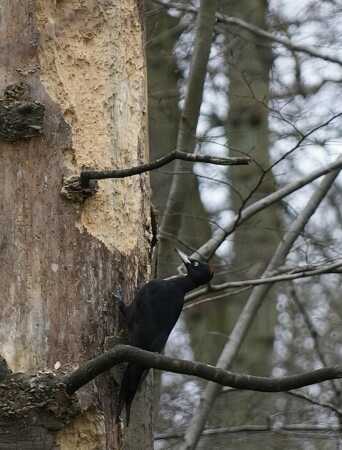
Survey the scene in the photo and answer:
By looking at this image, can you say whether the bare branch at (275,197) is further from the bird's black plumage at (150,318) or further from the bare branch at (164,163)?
the bare branch at (164,163)

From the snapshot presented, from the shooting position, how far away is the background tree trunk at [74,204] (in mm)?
2865

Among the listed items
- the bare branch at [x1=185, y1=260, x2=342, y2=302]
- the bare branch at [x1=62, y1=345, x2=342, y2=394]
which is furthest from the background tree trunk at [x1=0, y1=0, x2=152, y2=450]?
the bare branch at [x1=185, y1=260, x2=342, y2=302]

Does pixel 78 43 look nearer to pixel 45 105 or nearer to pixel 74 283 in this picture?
pixel 45 105

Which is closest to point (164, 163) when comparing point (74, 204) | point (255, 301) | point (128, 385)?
point (74, 204)

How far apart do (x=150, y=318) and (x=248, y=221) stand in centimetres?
290

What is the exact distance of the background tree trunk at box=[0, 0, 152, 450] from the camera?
9.40ft

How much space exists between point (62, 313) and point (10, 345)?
177 mm

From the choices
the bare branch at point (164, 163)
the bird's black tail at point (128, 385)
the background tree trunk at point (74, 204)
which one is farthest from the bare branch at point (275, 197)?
the bare branch at point (164, 163)

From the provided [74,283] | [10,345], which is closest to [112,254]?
[74,283]

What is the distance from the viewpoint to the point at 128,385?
9.86 feet

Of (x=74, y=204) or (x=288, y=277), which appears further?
(x=288, y=277)

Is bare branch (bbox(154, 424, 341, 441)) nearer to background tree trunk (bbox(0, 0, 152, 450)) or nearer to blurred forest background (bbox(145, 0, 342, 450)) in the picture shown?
blurred forest background (bbox(145, 0, 342, 450))

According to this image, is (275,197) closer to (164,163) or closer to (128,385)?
(128,385)

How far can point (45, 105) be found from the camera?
312 cm
